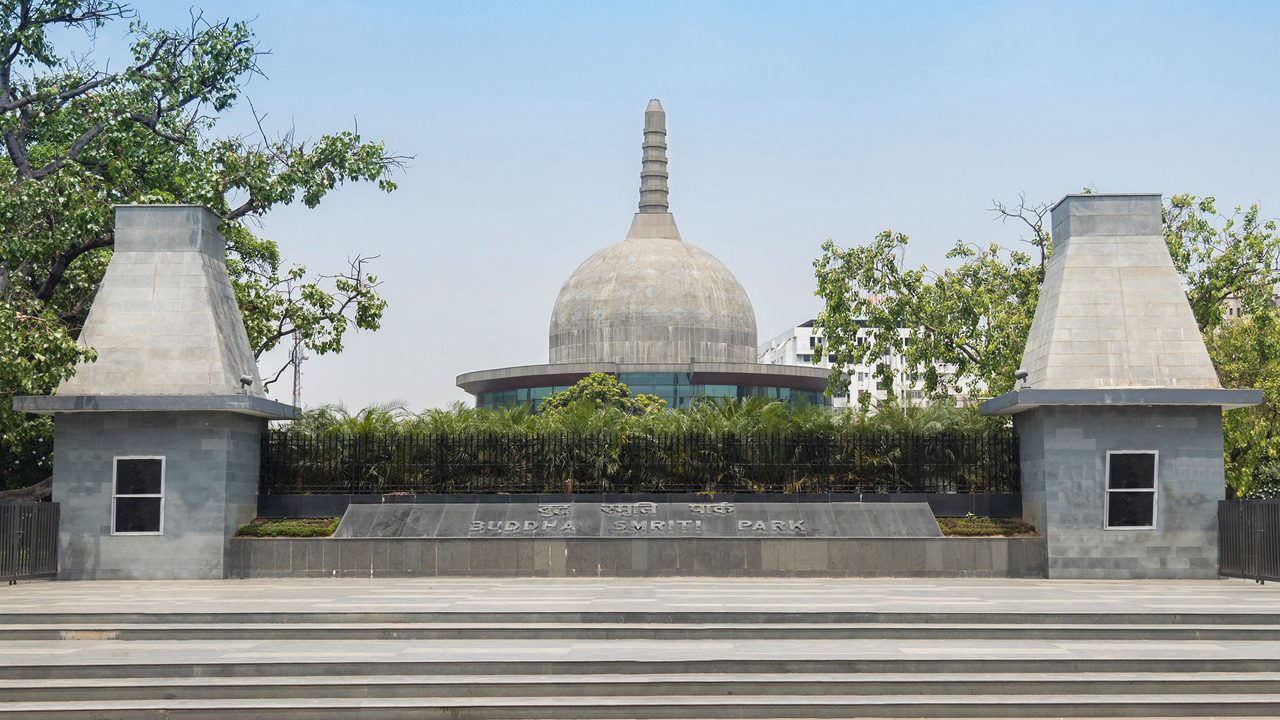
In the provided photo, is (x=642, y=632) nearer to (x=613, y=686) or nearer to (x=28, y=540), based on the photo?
(x=613, y=686)

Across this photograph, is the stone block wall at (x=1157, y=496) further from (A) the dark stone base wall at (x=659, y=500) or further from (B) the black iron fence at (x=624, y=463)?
(B) the black iron fence at (x=624, y=463)

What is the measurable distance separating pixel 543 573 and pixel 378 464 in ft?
13.2

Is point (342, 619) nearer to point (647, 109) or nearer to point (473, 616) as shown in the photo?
point (473, 616)

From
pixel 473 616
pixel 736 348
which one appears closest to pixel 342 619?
pixel 473 616

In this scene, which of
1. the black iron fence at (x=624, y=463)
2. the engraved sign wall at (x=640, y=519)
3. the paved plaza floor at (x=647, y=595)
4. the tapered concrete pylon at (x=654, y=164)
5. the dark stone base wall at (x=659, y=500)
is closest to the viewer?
the paved plaza floor at (x=647, y=595)

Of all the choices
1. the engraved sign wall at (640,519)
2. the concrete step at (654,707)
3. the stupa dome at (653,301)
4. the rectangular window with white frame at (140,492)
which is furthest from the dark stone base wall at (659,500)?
the stupa dome at (653,301)

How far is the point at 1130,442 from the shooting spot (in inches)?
815

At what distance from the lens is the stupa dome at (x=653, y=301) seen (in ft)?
244

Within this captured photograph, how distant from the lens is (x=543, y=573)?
68.7ft

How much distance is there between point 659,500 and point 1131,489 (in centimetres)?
776

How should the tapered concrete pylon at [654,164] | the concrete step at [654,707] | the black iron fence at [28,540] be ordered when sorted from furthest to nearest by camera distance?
the tapered concrete pylon at [654,164] < the black iron fence at [28,540] < the concrete step at [654,707]

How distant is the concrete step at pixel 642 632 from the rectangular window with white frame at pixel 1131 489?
687 centimetres

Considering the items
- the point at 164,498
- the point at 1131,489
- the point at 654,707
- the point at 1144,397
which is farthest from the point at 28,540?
the point at 1144,397

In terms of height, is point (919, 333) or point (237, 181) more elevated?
point (237, 181)
